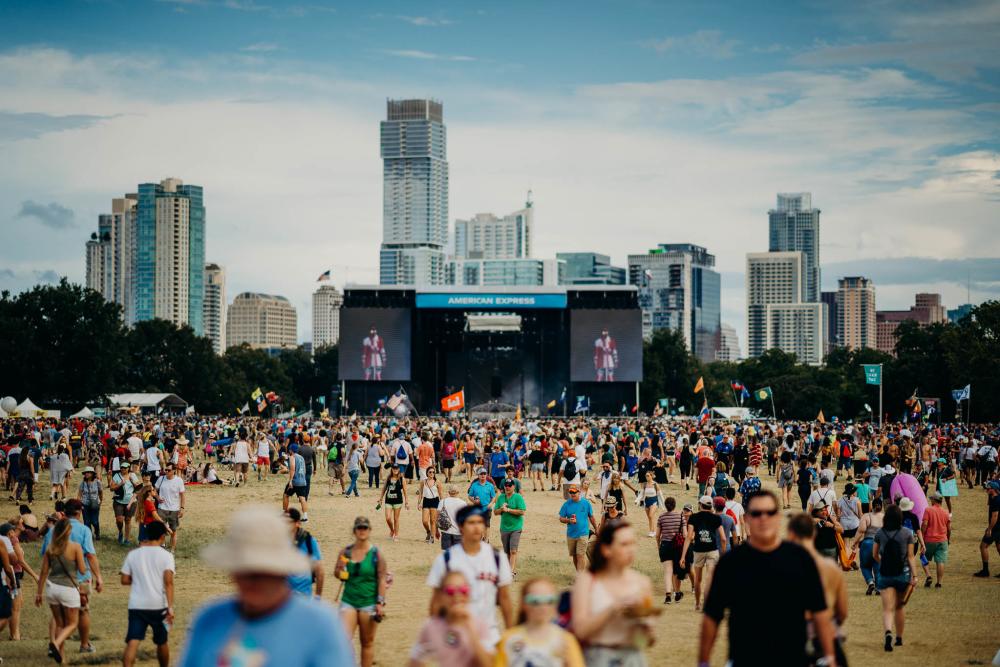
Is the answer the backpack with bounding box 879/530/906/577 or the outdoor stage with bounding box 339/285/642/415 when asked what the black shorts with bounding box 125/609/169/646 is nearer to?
the backpack with bounding box 879/530/906/577

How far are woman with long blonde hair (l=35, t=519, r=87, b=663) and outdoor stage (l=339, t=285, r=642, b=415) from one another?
6211cm

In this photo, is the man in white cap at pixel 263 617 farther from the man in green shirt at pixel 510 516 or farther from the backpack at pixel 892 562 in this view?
the man in green shirt at pixel 510 516

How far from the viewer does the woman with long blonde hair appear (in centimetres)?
1071

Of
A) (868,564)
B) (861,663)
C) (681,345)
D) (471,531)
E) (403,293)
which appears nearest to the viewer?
(471,531)

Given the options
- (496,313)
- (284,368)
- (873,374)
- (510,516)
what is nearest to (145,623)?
(510,516)

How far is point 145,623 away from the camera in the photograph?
960 centimetres

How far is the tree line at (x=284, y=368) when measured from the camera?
250 feet

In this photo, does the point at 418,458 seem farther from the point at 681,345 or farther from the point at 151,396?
the point at 681,345

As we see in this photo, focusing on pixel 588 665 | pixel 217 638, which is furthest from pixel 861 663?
pixel 217 638

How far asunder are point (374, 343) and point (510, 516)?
59550mm

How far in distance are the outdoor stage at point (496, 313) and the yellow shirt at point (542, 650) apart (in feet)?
223

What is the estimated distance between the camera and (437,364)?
87750 mm

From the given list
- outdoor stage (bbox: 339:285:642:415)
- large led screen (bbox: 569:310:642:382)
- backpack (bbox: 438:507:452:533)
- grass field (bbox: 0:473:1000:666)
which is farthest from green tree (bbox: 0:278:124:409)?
backpack (bbox: 438:507:452:533)

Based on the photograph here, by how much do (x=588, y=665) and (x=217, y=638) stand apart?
8.51 ft
